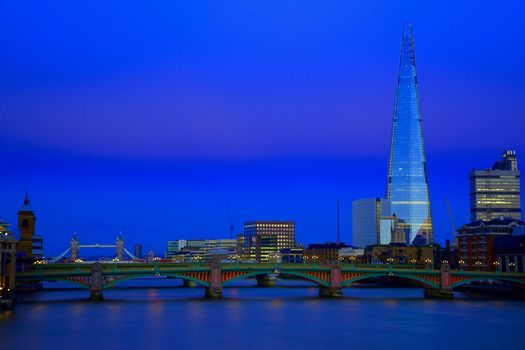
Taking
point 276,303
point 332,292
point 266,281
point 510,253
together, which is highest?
point 510,253

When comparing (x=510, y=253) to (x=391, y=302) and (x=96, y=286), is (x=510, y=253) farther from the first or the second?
(x=96, y=286)

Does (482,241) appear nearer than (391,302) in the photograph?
No

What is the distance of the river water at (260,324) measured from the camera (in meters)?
70.6

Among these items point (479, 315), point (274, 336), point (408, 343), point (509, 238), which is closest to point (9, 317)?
point (274, 336)

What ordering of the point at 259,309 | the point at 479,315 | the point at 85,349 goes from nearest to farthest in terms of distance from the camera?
the point at 85,349
the point at 479,315
the point at 259,309

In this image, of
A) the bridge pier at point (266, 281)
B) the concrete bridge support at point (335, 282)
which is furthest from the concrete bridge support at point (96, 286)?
the bridge pier at point (266, 281)

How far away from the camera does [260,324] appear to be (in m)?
83.9

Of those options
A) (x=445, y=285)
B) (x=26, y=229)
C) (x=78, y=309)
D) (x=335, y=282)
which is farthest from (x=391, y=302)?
(x=26, y=229)

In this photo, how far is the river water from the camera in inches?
2781

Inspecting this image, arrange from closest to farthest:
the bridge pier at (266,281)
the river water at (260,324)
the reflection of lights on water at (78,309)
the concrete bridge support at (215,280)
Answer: the river water at (260,324), the reflection of lights on water at (78,309), the concrete bridge support at (215,280), the bridge pier at (266,281)

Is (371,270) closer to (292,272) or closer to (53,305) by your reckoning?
(292,272)

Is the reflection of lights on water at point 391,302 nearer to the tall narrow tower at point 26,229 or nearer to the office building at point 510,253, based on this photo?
the office building at point 510,253

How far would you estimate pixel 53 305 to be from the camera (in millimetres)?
101625

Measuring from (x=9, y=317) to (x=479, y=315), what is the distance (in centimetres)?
5289
